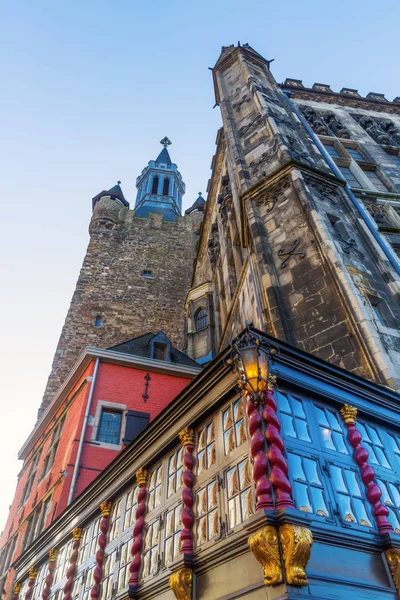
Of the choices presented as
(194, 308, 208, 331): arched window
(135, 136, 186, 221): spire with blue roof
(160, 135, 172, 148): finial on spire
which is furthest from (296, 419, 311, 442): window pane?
(160, 135, 172, 148): finial on spire

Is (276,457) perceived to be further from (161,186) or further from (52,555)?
(161,186)

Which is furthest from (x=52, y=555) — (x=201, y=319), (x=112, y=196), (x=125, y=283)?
(x=112, y=196)

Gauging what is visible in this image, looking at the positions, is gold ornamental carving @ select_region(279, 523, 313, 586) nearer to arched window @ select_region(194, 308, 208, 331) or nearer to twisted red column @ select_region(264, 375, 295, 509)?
twisted red column @ select_region(264, 375, 295, 509)

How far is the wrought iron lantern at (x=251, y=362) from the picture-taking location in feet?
14.0

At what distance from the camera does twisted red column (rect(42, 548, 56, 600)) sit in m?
7.79

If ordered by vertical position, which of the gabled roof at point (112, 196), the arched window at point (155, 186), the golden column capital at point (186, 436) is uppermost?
the arched window at point (155, 186)

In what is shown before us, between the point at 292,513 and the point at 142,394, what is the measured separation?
10.8m

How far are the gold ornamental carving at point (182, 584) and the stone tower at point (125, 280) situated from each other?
55.1 ft

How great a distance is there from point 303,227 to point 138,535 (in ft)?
23.2

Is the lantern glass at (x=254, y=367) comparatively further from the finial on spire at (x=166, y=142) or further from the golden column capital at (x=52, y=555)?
the finial on spire at (x=166, y=142)

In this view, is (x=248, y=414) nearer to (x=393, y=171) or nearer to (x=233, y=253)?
(x=233, y=253)

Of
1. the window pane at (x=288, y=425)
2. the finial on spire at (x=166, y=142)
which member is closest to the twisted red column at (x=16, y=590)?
the window pane at (x=288, y=425)

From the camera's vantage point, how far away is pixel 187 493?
4.81 metres

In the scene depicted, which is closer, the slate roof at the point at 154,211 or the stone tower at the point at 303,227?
the stone tower at the point at 303,227
